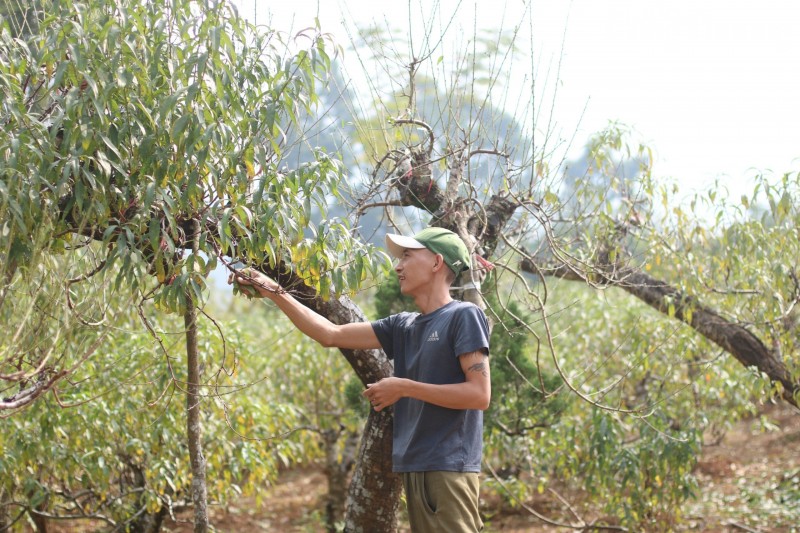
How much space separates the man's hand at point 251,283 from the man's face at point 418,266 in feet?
1.55

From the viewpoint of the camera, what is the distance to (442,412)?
2.99 m

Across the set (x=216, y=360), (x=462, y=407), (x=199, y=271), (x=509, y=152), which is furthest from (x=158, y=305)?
(x=216, y=360)

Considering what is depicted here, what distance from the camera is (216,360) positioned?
555cm

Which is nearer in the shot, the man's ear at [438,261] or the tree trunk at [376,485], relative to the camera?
the man's ear at [438,261]

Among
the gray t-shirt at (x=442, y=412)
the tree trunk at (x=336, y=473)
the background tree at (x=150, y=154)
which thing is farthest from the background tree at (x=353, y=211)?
the tree trunk at (x=336, y=473)

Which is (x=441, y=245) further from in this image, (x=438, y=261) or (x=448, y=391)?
(x=448, y=391)

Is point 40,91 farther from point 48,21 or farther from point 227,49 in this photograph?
point 227,49

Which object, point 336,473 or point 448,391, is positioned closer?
point 448,391

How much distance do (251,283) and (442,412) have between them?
0.82m

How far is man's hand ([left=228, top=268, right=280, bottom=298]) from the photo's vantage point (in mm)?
3121

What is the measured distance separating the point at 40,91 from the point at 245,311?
1217cm

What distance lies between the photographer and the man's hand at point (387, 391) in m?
2.89

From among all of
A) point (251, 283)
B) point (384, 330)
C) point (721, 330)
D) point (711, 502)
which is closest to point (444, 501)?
point (384, 330)

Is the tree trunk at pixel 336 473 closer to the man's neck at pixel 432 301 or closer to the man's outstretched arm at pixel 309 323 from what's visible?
the man's outstretched arm at pixel 309 323
